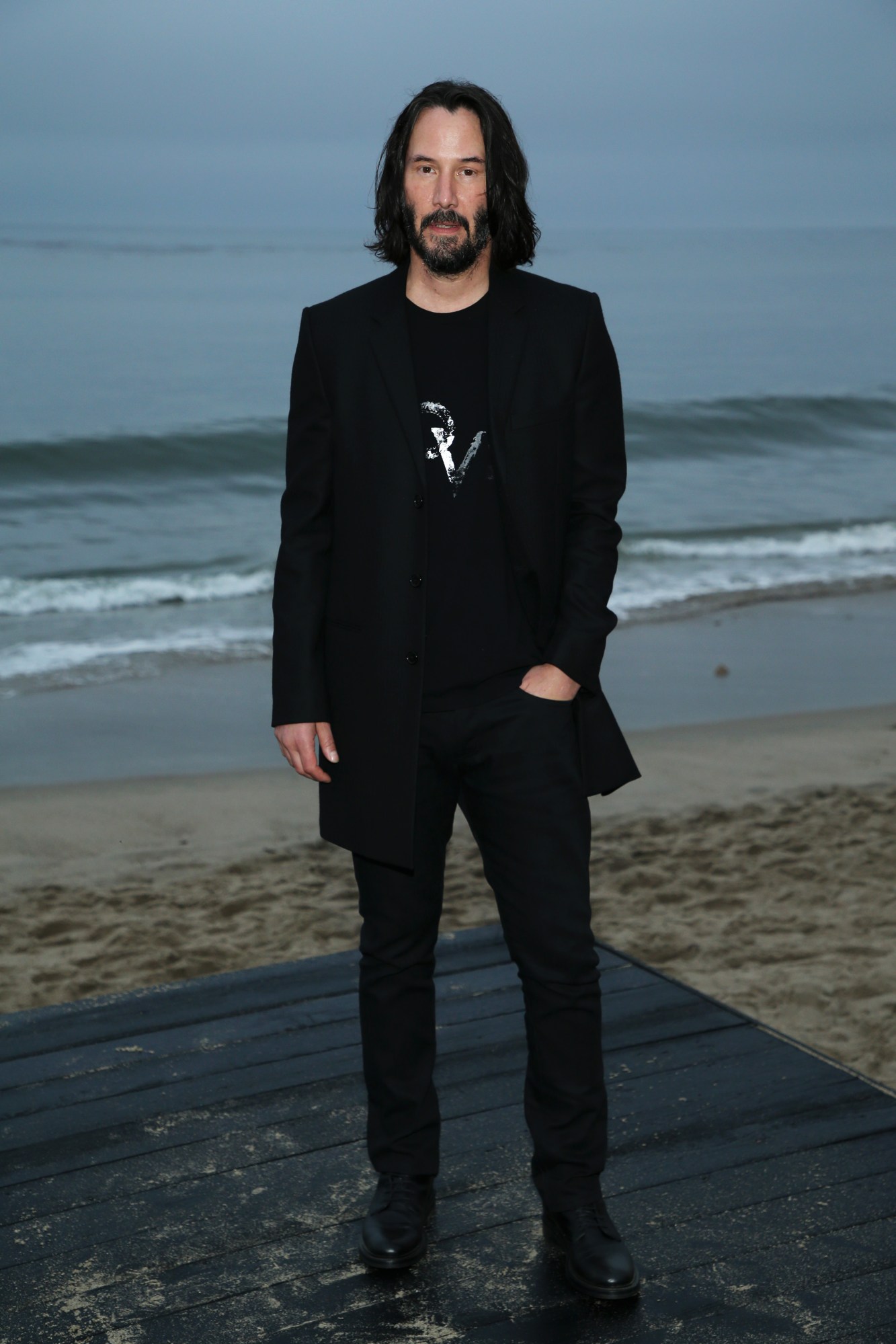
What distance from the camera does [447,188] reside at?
7.97 ft

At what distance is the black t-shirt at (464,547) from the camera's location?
8.19 feet

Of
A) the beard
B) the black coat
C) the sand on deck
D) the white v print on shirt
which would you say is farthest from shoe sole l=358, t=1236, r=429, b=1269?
the sand on deck

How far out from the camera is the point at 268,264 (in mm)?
58344

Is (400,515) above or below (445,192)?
below

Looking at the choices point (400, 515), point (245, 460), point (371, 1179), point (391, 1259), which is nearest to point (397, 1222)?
point (391, 1259)

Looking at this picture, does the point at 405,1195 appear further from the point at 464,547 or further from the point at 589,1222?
the point at 464,547

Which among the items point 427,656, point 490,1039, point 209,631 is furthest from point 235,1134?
point 209,631

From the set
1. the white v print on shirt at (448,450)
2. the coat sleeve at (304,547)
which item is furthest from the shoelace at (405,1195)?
the white v print on shirt at (448,450)

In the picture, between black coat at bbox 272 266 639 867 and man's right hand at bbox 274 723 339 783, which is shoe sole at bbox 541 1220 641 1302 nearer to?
black coat at bbox 272 266 639 867

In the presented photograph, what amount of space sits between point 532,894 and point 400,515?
2.37 feet

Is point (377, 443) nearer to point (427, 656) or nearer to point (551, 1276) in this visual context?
point (427, 656)

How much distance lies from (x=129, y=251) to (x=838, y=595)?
192 feet

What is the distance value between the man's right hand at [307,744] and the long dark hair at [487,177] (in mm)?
904

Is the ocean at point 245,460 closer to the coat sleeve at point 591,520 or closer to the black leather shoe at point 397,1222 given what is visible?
the black leather shoe at point 397,1222
